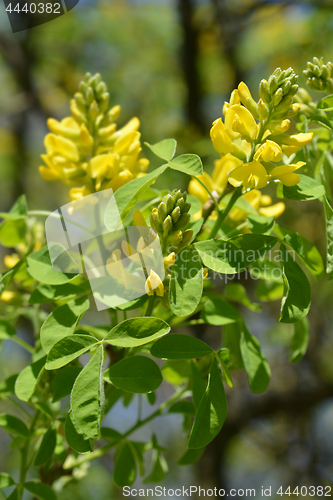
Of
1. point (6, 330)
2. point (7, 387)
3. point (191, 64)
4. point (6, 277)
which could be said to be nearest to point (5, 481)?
point (7, 387)

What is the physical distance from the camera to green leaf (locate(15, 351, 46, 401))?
657mm

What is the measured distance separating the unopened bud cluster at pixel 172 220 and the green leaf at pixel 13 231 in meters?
0.45

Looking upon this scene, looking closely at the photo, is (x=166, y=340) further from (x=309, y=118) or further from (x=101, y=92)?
(x=101, y=92)

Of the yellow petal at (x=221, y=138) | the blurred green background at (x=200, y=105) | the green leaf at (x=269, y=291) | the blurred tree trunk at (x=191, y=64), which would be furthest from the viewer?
the blurred tree trunk at (x=191, y=64)

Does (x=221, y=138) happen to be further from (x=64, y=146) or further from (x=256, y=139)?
(x=64, y=146)

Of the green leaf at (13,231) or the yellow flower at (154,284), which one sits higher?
the yellow flower at (154,284)

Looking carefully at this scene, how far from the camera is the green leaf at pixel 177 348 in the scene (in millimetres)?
594

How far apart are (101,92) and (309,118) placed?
0.43 metres

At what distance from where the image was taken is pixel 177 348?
600 millimetres

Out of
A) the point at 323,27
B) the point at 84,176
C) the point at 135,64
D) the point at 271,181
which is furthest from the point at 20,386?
the point at 135,64

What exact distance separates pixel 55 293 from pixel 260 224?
38 centimetres

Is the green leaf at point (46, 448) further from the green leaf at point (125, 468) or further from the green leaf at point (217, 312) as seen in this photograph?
the green leaf at point (217, 312)

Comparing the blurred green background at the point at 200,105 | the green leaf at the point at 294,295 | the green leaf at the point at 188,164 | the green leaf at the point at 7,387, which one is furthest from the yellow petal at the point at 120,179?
the blurred green background at the point at 200,105

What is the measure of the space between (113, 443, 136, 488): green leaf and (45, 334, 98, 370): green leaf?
414mm
